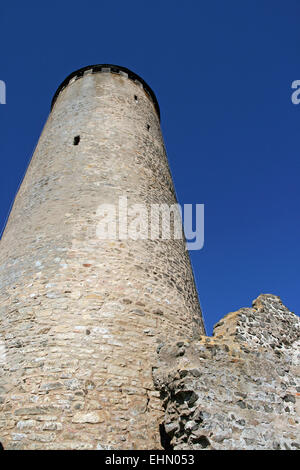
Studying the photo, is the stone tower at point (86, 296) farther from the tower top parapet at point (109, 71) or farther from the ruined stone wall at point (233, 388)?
the tower top parapet at point (109, 71)

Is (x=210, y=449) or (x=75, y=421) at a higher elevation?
(x=75, y=421)

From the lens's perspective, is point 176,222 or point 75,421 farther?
point 176,222

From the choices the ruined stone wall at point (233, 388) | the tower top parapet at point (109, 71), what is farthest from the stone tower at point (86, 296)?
the tower top parapet at point (109, 71)

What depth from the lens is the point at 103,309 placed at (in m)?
5.36

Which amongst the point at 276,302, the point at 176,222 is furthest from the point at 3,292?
the point at 276,302

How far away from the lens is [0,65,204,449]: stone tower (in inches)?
170

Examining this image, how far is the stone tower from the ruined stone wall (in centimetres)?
47

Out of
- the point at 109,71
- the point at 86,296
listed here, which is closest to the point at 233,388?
the point at 86,296

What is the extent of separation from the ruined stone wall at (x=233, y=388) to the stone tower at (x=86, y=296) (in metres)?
0.47

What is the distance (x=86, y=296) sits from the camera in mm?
5438

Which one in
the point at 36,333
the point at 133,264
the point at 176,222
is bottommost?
the point at 36,333

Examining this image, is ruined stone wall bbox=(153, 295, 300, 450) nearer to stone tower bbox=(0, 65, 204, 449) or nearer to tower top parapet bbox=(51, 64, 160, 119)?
stone tower bbox=(0, 65, 204, 449)
